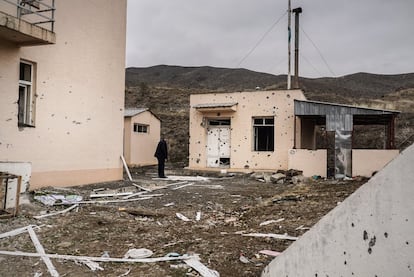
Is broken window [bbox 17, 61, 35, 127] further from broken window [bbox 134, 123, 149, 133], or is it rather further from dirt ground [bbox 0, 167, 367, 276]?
broken window [bbox 134, 123, 149, 133]

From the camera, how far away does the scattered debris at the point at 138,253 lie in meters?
4.77

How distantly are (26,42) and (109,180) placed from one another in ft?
18.6

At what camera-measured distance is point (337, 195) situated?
9.84 metres

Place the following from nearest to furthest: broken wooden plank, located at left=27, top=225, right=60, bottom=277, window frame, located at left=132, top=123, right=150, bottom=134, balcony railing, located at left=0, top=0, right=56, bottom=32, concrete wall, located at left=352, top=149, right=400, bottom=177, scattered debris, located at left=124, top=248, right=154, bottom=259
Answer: broken wooden plank, located at left=27, top=225, right=60, bottom=277 → scattered debris, located at left=124, top=248, right=154, bottom=259 → balcony railing, located at left=0, top=0, right=56, bottom=32 → concrete wall, located at left=352, top=149, right=400, bottom=177 → window frame, located at left=132, top=123, right=150, bottom=134

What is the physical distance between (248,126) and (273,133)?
1367 mm

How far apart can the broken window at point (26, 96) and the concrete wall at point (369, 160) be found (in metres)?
12.8

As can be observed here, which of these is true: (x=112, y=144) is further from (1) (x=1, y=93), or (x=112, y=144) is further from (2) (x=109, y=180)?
(1) (x=1, y=93)

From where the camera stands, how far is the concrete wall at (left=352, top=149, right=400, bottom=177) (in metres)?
15.0

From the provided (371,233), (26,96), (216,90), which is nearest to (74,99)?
(26,96)

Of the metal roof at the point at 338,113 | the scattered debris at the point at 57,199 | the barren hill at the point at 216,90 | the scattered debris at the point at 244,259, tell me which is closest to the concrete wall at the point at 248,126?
the metal roof at the point at 338,113

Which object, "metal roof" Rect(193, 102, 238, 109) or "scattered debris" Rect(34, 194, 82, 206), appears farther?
"metal roof" Rect(193, 102, 238, 109)

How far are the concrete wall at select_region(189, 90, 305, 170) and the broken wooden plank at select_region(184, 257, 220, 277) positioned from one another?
45.0 feet

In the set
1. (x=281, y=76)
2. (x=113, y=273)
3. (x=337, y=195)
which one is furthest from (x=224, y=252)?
(x=281, y=76)

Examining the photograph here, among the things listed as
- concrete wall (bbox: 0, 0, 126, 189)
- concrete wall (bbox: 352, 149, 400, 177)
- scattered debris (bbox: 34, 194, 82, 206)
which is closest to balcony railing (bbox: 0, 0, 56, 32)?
concrete wall (bbox: 0, 0, 126, 189)
